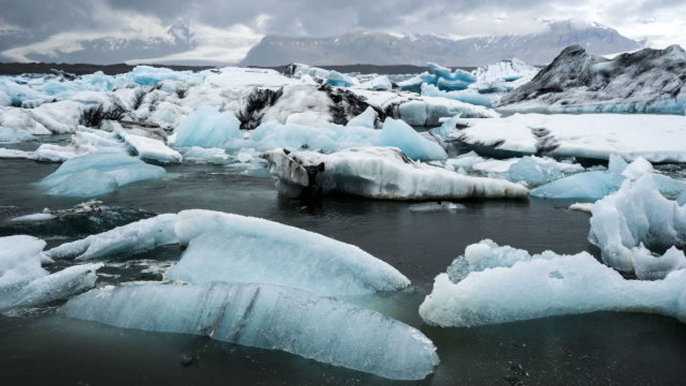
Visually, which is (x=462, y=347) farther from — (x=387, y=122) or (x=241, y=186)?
(x=387, y=122)

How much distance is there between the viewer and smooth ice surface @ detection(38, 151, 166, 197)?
6043 millimetres

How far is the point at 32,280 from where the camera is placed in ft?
10.2

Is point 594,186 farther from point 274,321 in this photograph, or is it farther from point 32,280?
point 32,280

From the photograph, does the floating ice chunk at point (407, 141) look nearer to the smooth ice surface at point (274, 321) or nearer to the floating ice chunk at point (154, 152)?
the floating ice chunk at point (154, 152)

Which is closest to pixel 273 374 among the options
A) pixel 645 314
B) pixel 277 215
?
pixel 645 314

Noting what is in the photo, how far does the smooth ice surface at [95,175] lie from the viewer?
6.04 m

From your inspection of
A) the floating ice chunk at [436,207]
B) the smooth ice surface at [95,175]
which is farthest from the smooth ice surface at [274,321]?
the smooth ice surface at [95,175]

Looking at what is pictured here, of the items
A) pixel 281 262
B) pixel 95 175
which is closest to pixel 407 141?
pixel 95 175

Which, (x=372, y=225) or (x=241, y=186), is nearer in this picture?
(x=372, y=225)

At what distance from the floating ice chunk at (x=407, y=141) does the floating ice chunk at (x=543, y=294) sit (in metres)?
5.57

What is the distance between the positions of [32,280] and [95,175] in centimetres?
339

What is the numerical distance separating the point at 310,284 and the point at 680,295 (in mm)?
1899

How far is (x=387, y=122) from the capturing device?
8.41 m

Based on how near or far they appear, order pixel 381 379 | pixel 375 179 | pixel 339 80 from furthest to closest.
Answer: pixel 339 80
pixel 375 179
pixel 381 379
